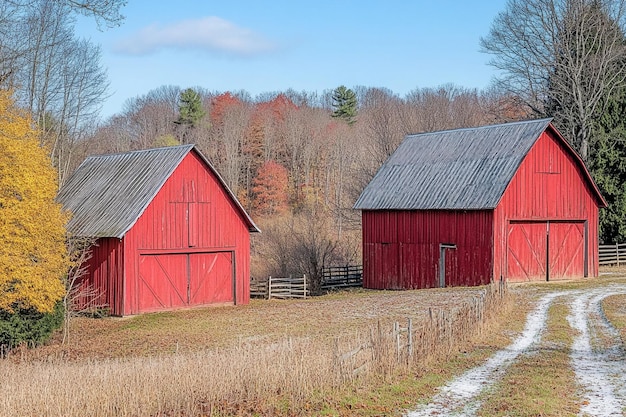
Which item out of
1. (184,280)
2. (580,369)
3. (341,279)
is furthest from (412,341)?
(341,279)

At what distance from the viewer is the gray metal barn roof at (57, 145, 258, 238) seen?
98.7 feet

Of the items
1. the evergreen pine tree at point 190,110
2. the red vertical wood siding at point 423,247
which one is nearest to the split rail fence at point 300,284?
the red vertical wood siding at point 423,247

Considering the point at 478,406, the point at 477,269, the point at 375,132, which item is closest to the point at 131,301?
the point at 477,269

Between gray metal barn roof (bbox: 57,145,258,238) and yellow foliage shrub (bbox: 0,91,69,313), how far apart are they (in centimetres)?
504

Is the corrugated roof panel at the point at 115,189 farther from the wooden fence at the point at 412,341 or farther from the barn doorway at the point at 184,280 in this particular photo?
the wooden fence at the point at 412,341

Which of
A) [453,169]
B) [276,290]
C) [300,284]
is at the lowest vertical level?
[276,290]

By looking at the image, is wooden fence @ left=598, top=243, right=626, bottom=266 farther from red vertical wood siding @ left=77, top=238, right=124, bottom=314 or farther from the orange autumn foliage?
→ the orange autumn foliage

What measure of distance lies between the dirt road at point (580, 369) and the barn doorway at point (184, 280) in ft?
44.5

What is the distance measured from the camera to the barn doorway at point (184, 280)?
98.7 ft

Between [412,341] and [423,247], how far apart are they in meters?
19.7

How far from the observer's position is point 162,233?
100 ft

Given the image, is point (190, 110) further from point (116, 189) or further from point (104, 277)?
point (104, 277)

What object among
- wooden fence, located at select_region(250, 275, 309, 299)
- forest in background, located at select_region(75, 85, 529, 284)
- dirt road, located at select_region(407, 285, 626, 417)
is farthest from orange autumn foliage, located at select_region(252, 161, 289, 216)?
dirt road, located at select_region(407, 285, 626, 417)

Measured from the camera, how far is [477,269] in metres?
33.2
